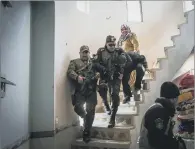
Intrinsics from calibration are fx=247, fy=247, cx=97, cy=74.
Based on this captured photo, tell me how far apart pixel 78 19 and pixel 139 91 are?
3.03ft

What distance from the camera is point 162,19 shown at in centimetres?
302

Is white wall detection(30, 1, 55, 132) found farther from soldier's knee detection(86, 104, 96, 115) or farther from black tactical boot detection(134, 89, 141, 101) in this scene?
black tactical boot detection(134, 89, 141, 101)

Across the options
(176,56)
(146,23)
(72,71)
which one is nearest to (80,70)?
(72,71)

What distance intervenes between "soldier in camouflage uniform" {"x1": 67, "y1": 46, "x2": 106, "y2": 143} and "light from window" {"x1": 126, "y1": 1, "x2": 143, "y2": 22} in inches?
46.9

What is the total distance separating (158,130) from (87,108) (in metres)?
0.89

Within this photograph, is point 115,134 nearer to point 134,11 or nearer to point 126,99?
point 126,99

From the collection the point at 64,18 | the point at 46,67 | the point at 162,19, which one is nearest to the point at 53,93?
the point at 46,67

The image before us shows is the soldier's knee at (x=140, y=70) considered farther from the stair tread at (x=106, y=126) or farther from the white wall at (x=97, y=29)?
the white wall at (x=97, y=29)

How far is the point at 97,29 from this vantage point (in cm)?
281

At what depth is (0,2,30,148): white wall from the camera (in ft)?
4.26

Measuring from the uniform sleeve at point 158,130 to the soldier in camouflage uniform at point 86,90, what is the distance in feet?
2.64

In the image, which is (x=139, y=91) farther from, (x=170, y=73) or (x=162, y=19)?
(x=162, y=19)

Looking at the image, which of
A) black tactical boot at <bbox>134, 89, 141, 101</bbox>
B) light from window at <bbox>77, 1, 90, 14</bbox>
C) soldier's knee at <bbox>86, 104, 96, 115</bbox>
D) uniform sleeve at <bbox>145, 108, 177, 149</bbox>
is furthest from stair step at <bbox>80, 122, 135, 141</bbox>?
light from window at <bbox>77, 1, 90, 14</bbox>

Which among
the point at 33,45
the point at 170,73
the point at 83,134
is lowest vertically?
the point at 83,134
